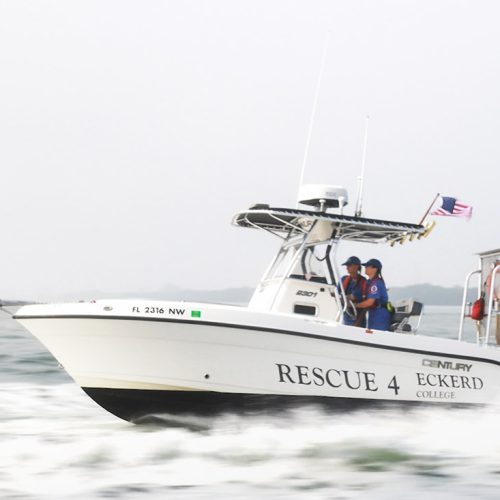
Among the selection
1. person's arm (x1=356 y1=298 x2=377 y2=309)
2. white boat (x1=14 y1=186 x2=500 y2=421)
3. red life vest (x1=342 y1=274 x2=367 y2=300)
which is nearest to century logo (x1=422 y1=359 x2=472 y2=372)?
white boat (x1=14 y1=186 x2=500 y2=421)

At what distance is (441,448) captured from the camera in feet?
21.0

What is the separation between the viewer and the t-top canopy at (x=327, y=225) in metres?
7.37

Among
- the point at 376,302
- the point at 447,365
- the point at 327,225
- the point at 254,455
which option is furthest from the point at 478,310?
the point at 254,455

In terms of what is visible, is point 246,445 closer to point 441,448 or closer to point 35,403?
point 441,448

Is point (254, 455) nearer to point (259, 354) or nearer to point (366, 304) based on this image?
point (259, 354)

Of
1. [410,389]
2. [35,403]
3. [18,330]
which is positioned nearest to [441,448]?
[410,389]

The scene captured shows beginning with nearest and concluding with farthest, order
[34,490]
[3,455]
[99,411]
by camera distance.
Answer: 1. [34,490]
2. [3,455]
3. [99,411]

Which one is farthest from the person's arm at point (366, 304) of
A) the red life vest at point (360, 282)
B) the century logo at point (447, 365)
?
the century logo at point (447, 365)

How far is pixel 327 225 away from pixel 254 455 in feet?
8.04

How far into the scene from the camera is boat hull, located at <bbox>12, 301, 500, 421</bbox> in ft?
22.0

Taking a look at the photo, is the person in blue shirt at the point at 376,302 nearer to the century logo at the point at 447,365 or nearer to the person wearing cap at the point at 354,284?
the person wearing cap at the point at 354,284

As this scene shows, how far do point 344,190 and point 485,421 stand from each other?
8.10ft

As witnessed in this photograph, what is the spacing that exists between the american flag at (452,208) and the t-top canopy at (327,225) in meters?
0.70

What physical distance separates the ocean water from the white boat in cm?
18
